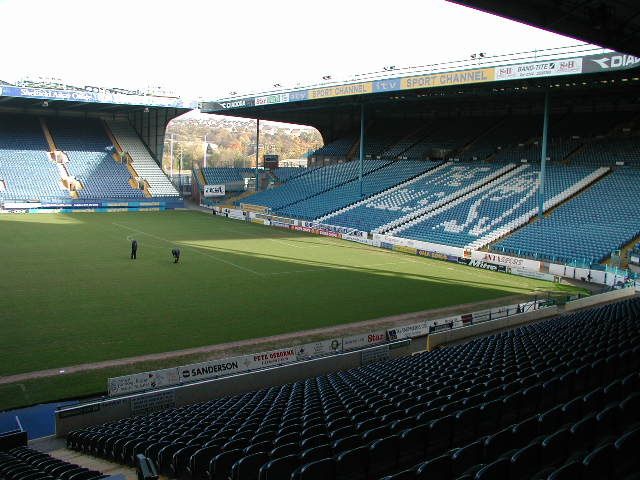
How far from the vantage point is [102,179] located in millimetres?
60812

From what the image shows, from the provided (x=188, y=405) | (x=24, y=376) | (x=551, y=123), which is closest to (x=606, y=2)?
(x=188, y=405)

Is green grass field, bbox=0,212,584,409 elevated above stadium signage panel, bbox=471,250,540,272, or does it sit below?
below

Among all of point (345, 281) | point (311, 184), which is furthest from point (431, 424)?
point (311, 184)

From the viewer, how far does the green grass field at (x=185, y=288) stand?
1770 cm

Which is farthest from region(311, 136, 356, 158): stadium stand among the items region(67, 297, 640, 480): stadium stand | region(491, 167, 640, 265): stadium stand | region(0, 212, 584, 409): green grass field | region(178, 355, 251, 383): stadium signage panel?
region(67, 297, 640, 480): stadium stand

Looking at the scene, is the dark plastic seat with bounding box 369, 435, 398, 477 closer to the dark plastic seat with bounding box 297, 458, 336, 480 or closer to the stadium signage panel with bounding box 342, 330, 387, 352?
the dark plastic seat with bounding box 297, 458, 336, 480

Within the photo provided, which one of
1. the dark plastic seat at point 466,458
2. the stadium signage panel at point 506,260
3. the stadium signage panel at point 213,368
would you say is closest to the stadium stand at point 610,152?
the stadium signage panel at point 506,260

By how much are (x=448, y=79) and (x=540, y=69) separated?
20.7 ft

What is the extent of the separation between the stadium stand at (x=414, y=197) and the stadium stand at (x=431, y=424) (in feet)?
101

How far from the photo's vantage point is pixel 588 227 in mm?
33906

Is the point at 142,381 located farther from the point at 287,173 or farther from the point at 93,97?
the point at 287,173

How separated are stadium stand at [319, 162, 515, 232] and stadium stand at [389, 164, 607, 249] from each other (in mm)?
1243

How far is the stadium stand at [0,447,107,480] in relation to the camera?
6.88m

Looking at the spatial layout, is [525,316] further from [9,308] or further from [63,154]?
[63,154]
